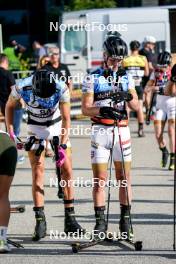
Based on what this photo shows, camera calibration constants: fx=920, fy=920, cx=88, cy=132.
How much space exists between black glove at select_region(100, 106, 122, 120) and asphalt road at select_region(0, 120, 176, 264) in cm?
128

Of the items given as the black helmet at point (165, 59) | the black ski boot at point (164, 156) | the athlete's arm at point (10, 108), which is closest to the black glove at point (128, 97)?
the athlete's arm at point (10, 108)

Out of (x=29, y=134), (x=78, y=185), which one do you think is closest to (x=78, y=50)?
(x=78, y=185)

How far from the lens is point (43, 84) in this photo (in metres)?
9.09

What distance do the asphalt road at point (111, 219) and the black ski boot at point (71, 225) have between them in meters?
0.13

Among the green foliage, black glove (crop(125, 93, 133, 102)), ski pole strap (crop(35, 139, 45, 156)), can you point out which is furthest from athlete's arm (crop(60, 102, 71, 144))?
the green foliage

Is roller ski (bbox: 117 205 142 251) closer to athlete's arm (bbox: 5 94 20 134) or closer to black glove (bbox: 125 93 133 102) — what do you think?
black glove (bbox: 125 93 133 102)

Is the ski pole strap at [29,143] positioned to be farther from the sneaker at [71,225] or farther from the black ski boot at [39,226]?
the sneaker at [71,225]

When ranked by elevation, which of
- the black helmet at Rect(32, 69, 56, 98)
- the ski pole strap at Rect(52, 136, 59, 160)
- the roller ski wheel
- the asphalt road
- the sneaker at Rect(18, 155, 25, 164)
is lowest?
the sneaker at Rect(18, 155, 25, 164)

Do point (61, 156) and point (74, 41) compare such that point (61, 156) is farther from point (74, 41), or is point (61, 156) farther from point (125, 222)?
point (74, 41)

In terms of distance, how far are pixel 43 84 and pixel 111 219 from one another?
6.86 ft

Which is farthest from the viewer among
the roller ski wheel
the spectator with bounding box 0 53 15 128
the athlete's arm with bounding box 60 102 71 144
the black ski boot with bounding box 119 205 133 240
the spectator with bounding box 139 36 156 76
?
the spectator with bounding box 139 36 156 76

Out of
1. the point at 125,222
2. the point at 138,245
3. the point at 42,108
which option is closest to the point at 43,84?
the point at 42,108

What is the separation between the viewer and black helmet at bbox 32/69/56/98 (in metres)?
9.08

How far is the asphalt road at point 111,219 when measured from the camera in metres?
8.55
